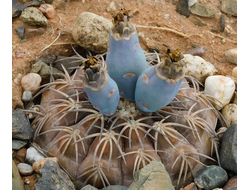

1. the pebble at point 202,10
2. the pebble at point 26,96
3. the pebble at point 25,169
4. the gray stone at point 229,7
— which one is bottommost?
the pebble at point 25,169

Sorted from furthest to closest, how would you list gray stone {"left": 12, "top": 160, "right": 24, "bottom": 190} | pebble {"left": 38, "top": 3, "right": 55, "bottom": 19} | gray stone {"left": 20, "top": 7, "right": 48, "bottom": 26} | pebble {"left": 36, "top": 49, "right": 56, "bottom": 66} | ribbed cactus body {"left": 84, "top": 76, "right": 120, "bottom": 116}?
pebble {"left": 38, "top": 3, "right": 55, "bottom": 19}
gray stone {"left": 20, "top": 7, "right": 48, "bottom": 26}
pebble {"left": 36, "top": 49, "right": 56, "bottom": 66}
gray stone {"left": 12, "top": 160, "right": 24, "bottom": 190}
ribbed cactus body {"left": 84, "top": 76, "right": 120, "bottom": 116}

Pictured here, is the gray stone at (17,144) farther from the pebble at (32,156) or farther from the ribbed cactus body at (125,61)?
the ribbed cactus body at (125,61)

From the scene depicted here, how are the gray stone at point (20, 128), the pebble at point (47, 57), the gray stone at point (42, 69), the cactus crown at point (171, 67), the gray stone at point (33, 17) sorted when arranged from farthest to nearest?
the gray stone at point (33, 17) < the pebble at point (47, 57) < the gray stone at point (42, 69) < the gray stone at point (20, 128) < the cactus crown at point (171, 67)

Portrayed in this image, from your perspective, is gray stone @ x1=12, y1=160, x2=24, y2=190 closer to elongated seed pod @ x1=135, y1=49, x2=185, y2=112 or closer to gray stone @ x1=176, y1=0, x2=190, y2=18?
elongated seed pod @ x1=135, y1=49, x2=185, y2=112

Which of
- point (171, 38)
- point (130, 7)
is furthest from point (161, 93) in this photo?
point (130, 7)

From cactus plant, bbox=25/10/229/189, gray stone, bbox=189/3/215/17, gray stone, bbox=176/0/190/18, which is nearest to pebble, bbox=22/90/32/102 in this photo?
cactus plant, bbox=25/10/229/189

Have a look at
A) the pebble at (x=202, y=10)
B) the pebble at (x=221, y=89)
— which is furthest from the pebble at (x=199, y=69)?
the pebble at (x=202, y=10)
